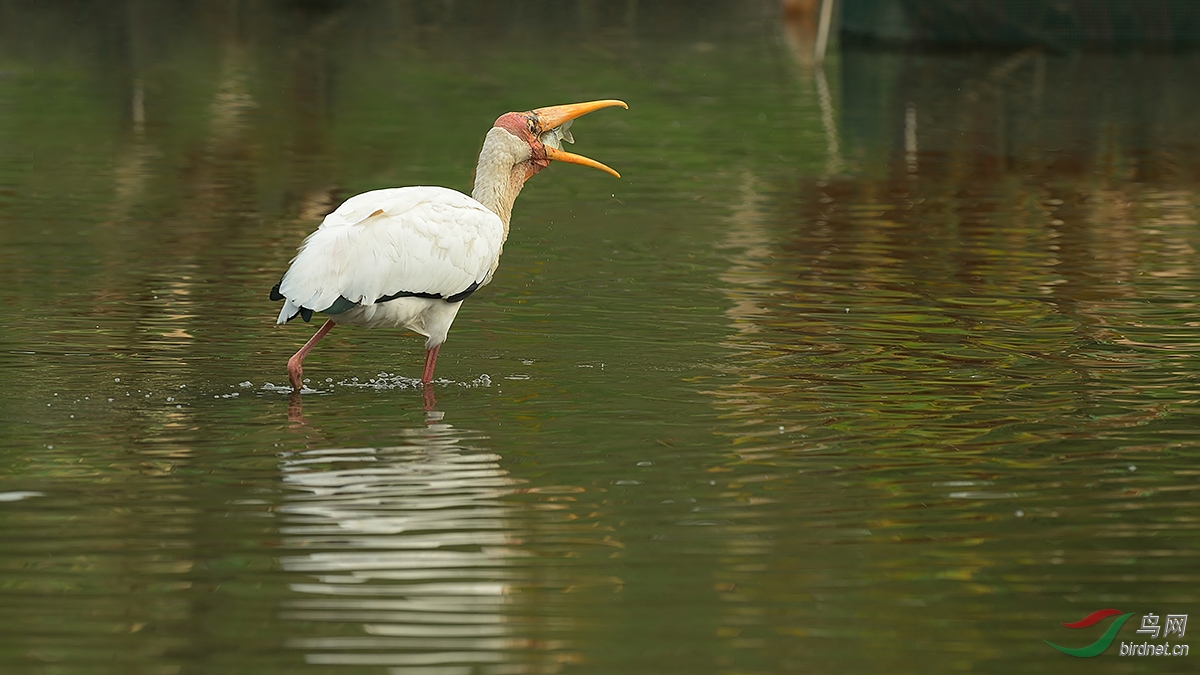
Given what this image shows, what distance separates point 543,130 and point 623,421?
2.37 metres

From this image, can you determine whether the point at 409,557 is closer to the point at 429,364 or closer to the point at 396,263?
the point at 396,263

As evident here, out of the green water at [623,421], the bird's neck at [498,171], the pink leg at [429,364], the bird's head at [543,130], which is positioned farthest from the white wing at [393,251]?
the bird's head at [543,130]

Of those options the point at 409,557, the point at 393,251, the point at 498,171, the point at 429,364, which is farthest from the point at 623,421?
the point at 409,557

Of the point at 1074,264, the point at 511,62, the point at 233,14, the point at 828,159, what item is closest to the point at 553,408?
the point at 1074,264

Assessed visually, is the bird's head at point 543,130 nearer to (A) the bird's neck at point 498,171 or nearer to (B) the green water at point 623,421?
(A) the bird's neck at point 498,171

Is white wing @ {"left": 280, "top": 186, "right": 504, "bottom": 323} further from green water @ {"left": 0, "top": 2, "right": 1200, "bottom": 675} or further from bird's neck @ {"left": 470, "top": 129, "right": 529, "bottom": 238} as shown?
green water @ {"left": 0, "top": 2, "right": 1200, "bottom": 675}

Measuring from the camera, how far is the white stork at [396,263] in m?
10.6

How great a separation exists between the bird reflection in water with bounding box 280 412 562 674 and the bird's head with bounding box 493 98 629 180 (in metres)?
2.47

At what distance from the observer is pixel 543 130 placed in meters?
12.1

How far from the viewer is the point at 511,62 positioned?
3541 centimetres

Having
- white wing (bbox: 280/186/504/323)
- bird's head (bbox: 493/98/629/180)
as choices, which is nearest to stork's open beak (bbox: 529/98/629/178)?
bird's head (bbox: 493/98/629/180)

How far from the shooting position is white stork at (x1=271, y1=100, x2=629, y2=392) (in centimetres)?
1065

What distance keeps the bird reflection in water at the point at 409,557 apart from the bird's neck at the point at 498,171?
6.90ft

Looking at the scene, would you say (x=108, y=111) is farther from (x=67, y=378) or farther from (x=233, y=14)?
(x=233, y=14)
